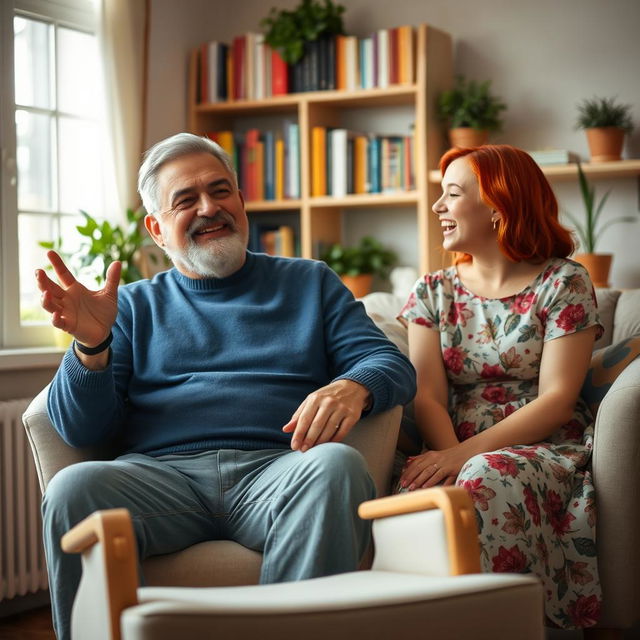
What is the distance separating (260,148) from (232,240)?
6.50ft

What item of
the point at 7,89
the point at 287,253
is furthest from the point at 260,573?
the point at 287,253

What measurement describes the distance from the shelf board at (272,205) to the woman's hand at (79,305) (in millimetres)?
2112

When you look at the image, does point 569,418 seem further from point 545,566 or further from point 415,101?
point 415,101

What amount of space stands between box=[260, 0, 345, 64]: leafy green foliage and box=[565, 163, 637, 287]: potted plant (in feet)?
3.96

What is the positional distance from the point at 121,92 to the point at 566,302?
7.00 feet

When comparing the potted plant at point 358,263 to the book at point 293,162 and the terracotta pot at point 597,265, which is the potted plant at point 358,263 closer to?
the book at point 293,162

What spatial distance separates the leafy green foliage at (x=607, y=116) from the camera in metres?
3.49

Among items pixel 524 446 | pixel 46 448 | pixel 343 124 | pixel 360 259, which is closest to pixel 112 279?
pixel 46 448

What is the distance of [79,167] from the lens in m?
3.68

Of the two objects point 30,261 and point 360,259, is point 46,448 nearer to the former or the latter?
point 30,261

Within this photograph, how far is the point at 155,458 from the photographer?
6.61 ft

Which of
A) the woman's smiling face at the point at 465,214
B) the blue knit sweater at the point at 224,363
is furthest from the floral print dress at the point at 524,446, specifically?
the blue knit sweater at the point at 224,363

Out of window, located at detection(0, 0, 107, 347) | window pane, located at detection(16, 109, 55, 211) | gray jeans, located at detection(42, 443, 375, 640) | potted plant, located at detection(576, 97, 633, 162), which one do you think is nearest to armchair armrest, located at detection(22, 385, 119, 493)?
gray jeans, located at detection(42, 443, 375, 640)

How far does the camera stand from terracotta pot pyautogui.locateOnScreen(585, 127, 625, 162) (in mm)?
3480
